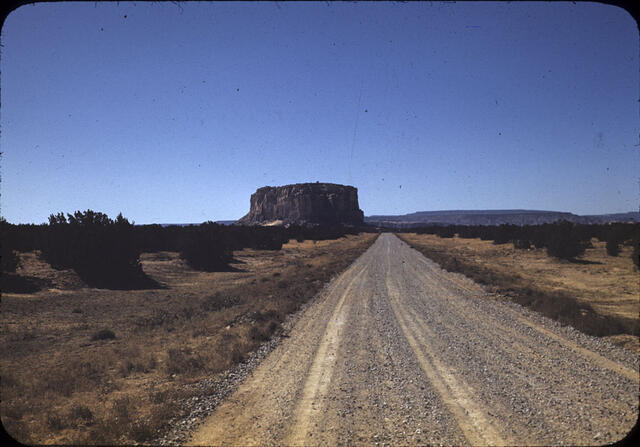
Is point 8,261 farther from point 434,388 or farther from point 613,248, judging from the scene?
point 613,248

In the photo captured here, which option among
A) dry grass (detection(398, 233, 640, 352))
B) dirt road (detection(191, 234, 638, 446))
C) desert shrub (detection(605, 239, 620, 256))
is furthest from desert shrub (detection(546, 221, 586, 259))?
dirt road (detection(191, 234, 638, 446))

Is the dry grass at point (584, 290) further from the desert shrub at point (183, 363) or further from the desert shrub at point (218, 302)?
the desert shrub at point (218, 302)

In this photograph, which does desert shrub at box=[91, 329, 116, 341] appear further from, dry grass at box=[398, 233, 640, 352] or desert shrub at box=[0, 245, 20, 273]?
dry grass at box=[398, 233, 640, 352]

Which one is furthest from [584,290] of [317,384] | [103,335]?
[103,335]

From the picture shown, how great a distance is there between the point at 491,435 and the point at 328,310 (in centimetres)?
979

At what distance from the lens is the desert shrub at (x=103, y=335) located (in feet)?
37.0

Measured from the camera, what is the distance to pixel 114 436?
5.04 meters

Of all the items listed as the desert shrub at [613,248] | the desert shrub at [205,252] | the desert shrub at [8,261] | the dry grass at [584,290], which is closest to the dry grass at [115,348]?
the desert shrub at [8,261]

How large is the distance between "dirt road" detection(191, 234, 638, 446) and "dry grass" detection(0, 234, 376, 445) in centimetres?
149

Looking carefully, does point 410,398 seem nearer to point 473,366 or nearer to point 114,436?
point 473,366

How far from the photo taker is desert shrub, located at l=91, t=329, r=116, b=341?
11.3 meters

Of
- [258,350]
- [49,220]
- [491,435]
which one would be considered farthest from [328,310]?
[49,220]

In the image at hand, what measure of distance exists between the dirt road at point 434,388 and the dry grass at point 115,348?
4.90 feet

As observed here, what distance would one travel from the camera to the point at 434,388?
6.56m
